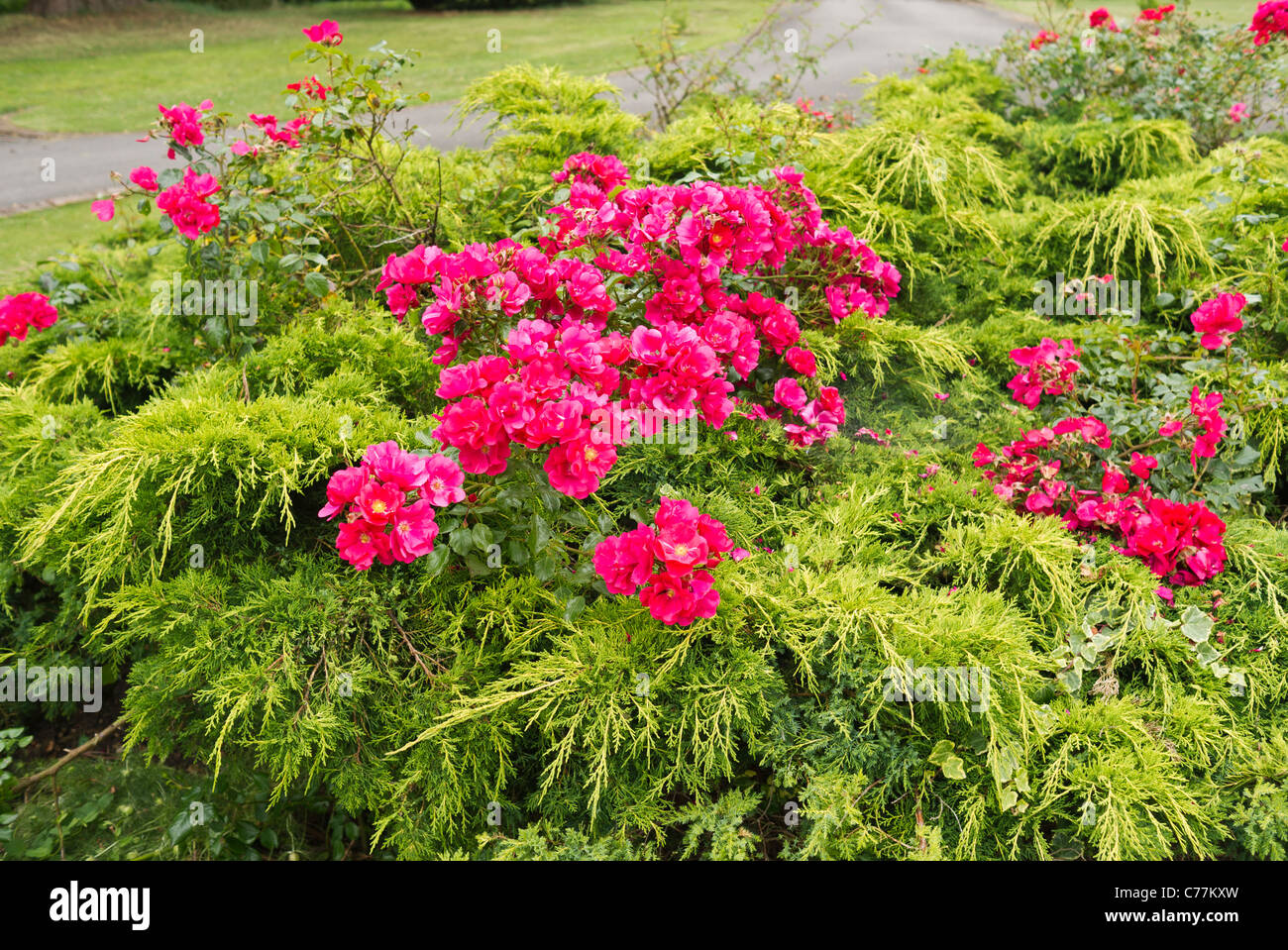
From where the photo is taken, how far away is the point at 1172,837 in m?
1.85

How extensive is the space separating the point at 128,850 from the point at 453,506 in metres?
1.43

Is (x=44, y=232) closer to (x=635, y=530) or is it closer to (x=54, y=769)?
(x=54, y=769)

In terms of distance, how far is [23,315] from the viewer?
3.00 metres

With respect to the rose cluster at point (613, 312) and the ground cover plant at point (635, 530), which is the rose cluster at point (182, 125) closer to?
the ground cover plant at point (635, 530)

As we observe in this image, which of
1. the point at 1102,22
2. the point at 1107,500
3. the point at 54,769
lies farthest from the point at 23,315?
the point at 1102,22

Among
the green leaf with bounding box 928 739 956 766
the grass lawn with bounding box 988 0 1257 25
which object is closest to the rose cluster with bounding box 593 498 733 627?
the green leaf with bounding box 928 739 956 766

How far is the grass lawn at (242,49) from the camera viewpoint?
10.3 metres

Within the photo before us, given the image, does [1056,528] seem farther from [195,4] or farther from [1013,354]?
[195,4]

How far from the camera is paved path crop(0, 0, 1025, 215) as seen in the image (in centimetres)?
698

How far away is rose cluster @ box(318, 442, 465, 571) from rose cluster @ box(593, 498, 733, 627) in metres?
0.35

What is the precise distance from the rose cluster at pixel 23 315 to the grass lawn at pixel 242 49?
22.1ft

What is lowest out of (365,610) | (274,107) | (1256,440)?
(365,610)

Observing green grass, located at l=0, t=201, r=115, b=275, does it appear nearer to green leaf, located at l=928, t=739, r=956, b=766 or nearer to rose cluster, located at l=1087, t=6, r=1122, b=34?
green leaf, located at l=928, t=739, r=956, b=766
